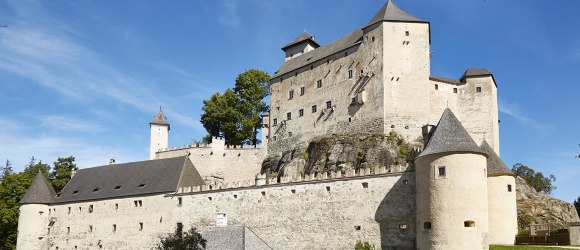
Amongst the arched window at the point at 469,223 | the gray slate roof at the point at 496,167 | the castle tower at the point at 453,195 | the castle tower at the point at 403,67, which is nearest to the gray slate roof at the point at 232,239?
the castle tower at the point at 453,195

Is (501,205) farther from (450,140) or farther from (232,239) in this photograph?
(232,239)

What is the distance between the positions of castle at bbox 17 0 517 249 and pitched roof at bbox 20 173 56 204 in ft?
0.42

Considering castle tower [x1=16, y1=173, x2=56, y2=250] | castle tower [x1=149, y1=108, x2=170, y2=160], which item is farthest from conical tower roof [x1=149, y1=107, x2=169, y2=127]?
castle tower [x1=16, y1=173, x2=56, y2=250]

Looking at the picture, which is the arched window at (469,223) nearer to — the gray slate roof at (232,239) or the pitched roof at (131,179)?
the gray slate roof at (232,239)

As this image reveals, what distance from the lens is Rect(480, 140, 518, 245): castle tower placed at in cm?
4250

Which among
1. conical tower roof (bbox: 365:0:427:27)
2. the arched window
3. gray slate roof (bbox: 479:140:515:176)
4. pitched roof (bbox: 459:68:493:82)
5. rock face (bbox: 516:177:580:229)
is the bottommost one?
the arched window

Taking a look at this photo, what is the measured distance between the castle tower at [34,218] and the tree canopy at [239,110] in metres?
21.1

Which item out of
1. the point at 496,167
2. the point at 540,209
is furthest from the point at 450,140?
the point at 540,209

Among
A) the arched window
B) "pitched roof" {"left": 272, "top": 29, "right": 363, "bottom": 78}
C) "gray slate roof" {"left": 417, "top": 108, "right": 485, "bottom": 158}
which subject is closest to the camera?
the arched window

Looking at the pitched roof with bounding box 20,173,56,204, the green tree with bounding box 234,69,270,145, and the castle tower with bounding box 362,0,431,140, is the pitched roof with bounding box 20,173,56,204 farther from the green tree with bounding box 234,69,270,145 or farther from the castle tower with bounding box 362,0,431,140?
the castle tower with bounding box 362,0,431,140

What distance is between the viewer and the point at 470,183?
38000 mm

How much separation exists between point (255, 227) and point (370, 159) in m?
13.0

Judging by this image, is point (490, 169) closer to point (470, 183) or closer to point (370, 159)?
point (470, 183)

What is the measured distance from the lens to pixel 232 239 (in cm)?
4678
